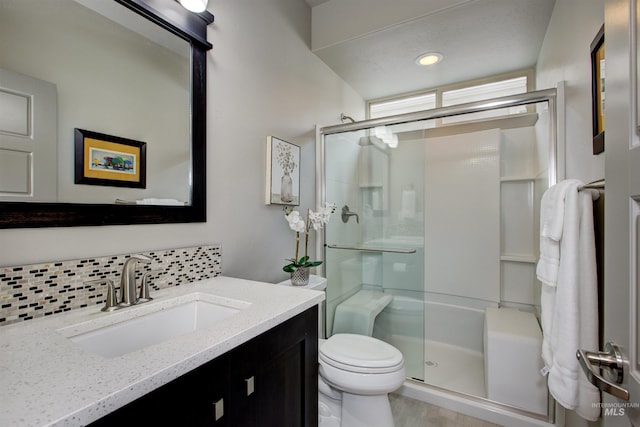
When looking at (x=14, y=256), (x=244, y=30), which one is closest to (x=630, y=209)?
(x=14, y=256)

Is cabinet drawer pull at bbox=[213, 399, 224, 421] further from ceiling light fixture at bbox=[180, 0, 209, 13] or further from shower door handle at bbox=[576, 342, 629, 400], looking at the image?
ceiling light fixture at bbox=[180, 0, 209, 13]

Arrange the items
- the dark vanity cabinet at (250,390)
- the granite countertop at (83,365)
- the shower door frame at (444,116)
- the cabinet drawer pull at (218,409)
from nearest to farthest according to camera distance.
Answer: the granite countertop at (83,365), the dark vanity cabinet at (250,390), the cabinet drawer pull at (218,409), the shower door frame at (444,116)

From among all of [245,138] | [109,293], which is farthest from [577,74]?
[109,293]

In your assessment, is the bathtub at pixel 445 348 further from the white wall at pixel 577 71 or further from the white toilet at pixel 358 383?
the white wall at pixel 577 71

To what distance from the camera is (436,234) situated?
2.60 meters

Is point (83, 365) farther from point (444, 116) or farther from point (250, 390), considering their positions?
point (444, 116)

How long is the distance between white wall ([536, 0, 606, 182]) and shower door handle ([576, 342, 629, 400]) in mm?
795

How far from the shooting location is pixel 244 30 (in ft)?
5.11

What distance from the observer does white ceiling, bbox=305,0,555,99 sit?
5.68ft

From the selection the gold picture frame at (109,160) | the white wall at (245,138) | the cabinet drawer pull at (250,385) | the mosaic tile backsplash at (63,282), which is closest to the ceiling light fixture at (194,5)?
the white wall at (245,138)

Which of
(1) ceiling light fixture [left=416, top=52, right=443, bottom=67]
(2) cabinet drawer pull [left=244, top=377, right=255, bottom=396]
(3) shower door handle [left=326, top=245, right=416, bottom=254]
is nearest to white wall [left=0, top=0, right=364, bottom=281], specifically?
(3) shower door handle [left=326, top=245, right=416, bottom=254]

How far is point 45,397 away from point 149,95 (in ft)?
3.37

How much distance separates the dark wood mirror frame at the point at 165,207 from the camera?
32.2 inches

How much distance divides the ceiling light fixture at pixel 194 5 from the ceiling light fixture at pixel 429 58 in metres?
1.64
